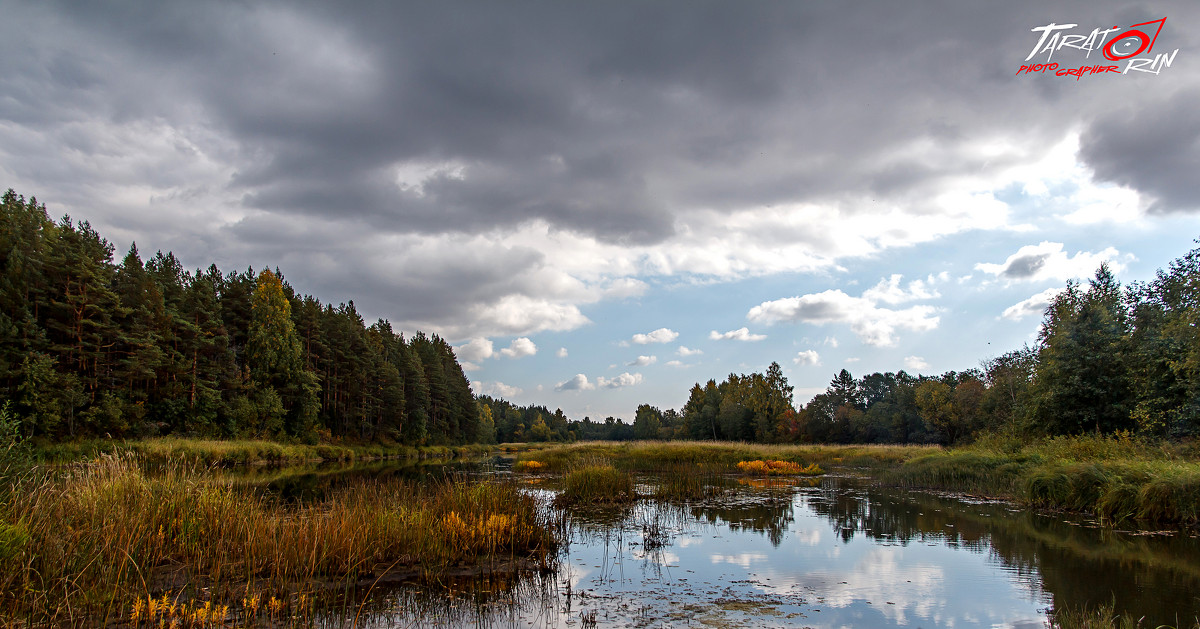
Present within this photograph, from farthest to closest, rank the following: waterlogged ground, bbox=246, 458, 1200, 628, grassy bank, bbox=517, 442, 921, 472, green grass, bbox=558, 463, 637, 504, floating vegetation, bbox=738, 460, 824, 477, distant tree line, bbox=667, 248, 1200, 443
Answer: grassy bank, bbox=517, 442, 921, 472
floating vegetation, bbox=738, 460, 824, 477
distant tree line, bbox=667, 248, 1200, 443
green grass, bbox=558, 463, 637, 504
waterlogged ground, bbox=246, 458, 1200, 628

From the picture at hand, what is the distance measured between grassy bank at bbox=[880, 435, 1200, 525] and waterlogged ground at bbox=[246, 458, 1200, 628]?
106 cm

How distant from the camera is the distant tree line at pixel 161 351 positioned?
97.3 ft

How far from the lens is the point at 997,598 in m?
7.84

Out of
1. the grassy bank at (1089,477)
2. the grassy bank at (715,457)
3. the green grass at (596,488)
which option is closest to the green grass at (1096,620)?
the grassy bank at (1089,477)

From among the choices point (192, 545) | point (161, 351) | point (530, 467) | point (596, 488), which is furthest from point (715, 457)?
point (161, 351)

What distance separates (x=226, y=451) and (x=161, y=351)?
8.46m

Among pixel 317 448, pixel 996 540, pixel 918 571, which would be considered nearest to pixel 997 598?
pixel 918 571

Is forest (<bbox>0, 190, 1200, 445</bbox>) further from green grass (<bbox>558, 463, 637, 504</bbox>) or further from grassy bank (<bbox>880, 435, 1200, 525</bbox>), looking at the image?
green grass (<bbox>558, 463, 637, 504</bbox>)

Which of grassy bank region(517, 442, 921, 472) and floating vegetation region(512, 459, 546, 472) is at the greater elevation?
grassy bank region(517, 442, 921, 472)

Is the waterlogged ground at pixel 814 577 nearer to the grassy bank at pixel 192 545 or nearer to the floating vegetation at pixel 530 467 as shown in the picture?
the grassy bank at pixel 192 545

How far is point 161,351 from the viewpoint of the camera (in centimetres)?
3622

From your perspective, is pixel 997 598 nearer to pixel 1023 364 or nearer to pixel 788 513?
pixel 788 513

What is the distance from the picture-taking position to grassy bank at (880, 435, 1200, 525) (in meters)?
12.4

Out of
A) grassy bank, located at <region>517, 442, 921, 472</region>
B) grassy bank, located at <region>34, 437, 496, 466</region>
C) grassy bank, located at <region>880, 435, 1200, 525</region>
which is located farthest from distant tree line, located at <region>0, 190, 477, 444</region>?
grassy bank, located at <region>880, 435, 1200, 525</region>
